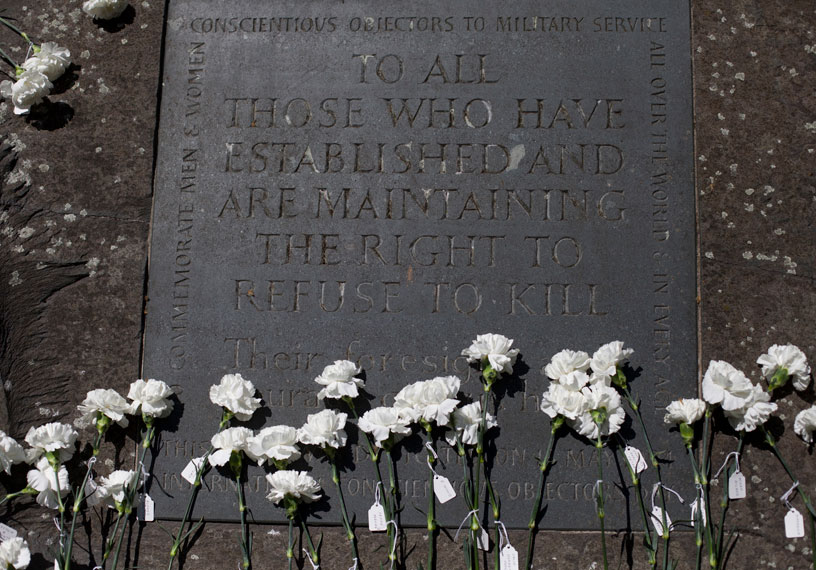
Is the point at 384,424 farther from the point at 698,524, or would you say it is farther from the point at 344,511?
the point at 698,524

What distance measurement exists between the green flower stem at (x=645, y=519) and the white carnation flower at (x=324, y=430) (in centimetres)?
106

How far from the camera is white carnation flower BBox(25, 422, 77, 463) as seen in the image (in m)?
2.93

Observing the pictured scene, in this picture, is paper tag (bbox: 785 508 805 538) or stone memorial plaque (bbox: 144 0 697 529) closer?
paper tag (bbox: 785 508 805 538)

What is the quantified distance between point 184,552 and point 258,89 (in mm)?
1891

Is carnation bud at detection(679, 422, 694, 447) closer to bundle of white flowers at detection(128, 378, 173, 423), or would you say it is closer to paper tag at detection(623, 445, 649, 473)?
paper tag at detection(623, 445, 649, 473)

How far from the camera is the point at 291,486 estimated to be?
2.79m

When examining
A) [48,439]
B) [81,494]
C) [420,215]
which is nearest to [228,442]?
[81,494]

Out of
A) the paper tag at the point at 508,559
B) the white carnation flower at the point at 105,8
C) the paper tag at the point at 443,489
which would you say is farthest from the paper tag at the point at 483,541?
the white carnation flower at the point at 105,8

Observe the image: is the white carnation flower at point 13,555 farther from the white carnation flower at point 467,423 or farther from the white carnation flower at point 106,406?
the white carnation flower at point 467,423

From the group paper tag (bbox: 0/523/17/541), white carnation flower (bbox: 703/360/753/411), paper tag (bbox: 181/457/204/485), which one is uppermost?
white carnation flower (bbox: 703/360/753/411)

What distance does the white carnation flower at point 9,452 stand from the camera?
291 cm

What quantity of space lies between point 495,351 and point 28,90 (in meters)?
2.26

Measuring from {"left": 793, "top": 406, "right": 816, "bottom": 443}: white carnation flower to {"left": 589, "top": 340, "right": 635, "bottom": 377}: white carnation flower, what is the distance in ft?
2.23

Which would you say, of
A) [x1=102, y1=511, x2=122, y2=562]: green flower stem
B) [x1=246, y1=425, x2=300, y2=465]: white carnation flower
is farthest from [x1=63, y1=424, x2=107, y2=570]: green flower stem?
[x1=246, y1=425, x2=300, y2=465]: white carnation flower
